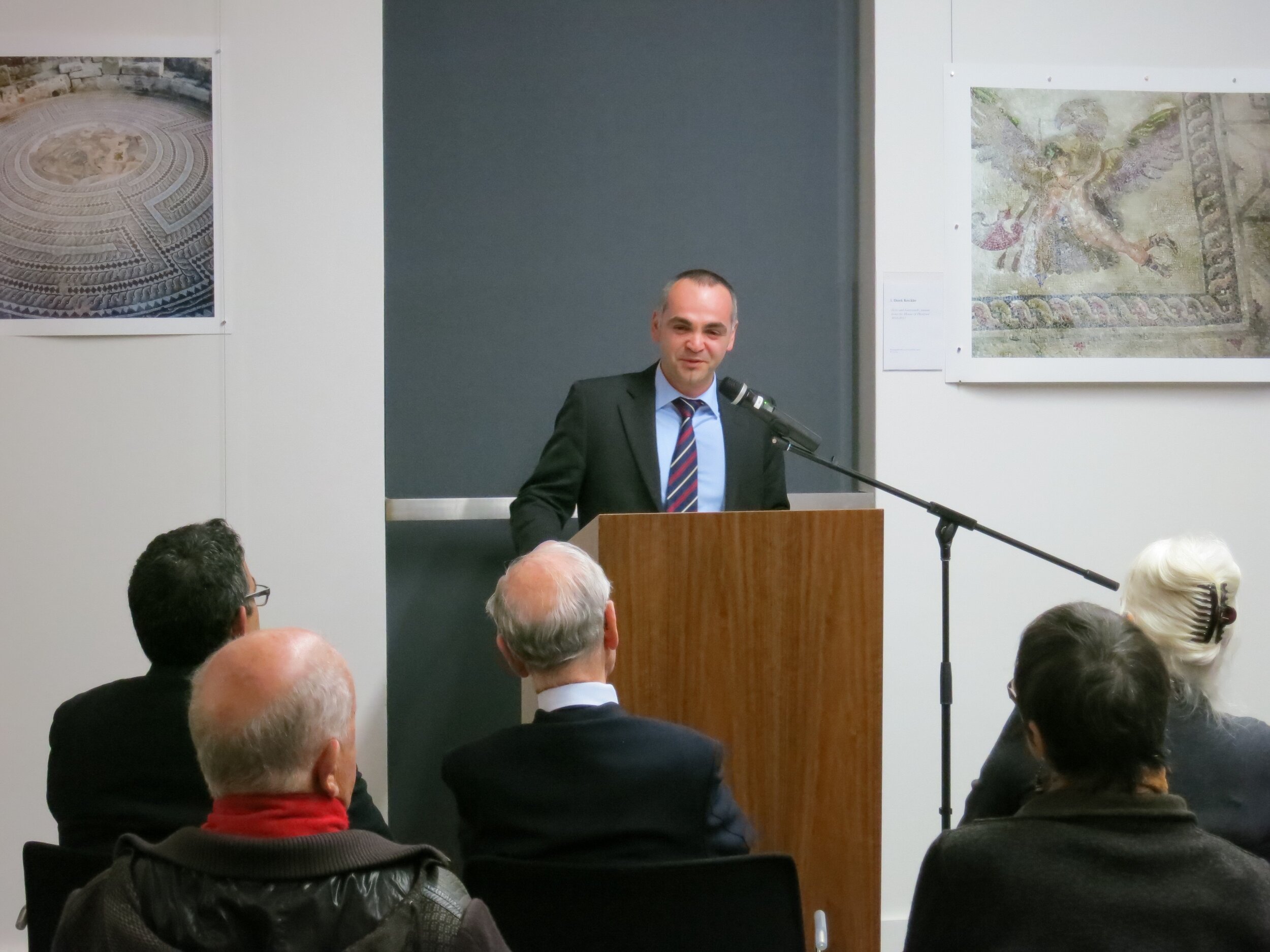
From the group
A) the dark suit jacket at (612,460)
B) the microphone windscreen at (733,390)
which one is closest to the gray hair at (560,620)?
the microphone windscreen at (733,390)

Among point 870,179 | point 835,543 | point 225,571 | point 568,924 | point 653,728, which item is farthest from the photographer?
point 870,179

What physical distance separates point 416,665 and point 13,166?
1.90 meters

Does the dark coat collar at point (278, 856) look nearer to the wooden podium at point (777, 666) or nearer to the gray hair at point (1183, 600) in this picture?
the wooden podium at point (777, 666)

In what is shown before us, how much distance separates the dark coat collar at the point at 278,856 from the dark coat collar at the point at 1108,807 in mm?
689

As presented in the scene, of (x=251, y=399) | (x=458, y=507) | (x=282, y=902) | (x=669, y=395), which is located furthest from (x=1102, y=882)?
(x=251, y=399)

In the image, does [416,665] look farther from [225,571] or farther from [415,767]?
[225,571]

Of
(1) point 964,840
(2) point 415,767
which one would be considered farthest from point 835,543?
(2) point 415,767

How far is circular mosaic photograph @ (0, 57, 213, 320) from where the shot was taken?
3598mm

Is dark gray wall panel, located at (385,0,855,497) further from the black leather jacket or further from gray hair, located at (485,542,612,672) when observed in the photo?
the black leather jacket

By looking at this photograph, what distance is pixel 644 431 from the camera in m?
3.30

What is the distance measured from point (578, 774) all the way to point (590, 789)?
0.03 m

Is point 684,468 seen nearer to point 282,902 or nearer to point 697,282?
point 697,282

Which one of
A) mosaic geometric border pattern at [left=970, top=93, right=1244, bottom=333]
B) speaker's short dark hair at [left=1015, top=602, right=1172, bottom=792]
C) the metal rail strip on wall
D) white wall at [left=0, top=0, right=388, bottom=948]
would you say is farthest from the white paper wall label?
speaker's short dark hair at [left=1015, top=602, right=1172, bottom=792]

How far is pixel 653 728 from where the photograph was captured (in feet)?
5.62
